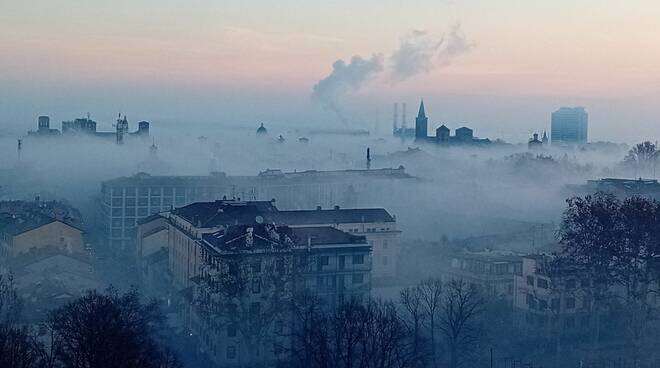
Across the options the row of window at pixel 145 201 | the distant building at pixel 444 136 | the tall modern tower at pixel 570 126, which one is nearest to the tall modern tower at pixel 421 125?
the distant building at pixel 444 136

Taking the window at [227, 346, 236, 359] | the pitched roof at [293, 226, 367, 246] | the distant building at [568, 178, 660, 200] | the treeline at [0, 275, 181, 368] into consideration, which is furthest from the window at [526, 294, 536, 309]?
the distant building at [568, 178, 660, 200]

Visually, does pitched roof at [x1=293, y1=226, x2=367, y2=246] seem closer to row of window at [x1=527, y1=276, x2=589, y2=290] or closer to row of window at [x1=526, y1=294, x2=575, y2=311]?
row of window at [x1=527, y1=276, x2=589, y2=290]

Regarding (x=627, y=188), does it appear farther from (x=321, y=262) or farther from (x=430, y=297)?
(x=321, y=262)

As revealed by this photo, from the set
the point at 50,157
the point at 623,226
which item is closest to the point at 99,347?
the point at 623,226

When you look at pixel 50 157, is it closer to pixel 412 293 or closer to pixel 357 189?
pixel 357 189

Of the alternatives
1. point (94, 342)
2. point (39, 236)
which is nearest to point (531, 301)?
point (94, 342)
